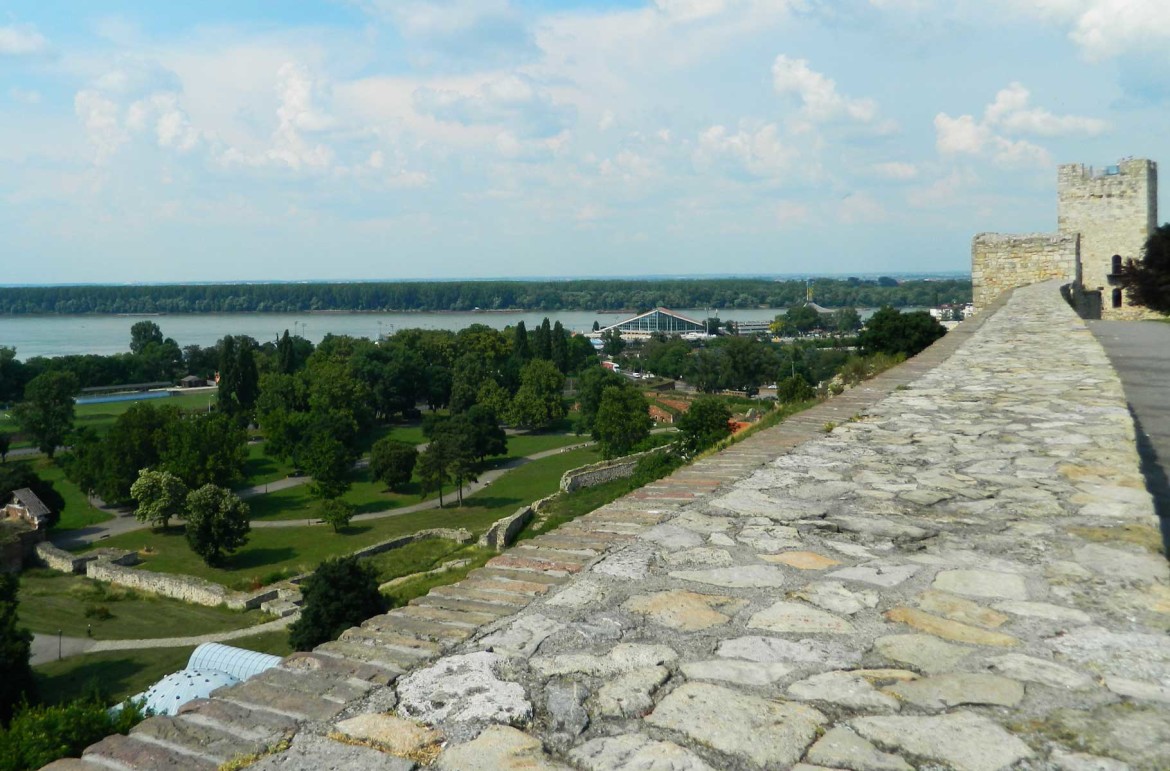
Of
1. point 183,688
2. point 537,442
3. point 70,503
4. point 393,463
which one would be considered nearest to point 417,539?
point 393,463

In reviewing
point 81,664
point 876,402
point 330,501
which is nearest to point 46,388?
point 330,501

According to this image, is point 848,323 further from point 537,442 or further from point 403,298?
point 403,298

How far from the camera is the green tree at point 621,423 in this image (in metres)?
39.3

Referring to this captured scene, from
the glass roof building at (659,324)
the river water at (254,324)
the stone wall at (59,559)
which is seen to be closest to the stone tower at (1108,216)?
the stone wall at (59,559)

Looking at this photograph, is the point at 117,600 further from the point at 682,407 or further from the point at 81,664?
the point at 682,407

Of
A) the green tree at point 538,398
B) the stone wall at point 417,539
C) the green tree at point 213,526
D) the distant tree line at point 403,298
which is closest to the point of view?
the stone wall at point 417,539

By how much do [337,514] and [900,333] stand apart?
20545 millimetres

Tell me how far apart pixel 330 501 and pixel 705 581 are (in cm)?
3042

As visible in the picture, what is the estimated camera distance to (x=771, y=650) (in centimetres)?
227

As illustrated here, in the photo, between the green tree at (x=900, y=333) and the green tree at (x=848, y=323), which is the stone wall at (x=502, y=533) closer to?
the green tree at (x=900, y=333)

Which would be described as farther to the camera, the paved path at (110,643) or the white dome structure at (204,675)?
the paved path at (110,643)

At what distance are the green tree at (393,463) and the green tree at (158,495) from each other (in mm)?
7485

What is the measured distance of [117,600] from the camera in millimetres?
23594

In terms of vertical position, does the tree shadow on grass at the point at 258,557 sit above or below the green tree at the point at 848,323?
below
